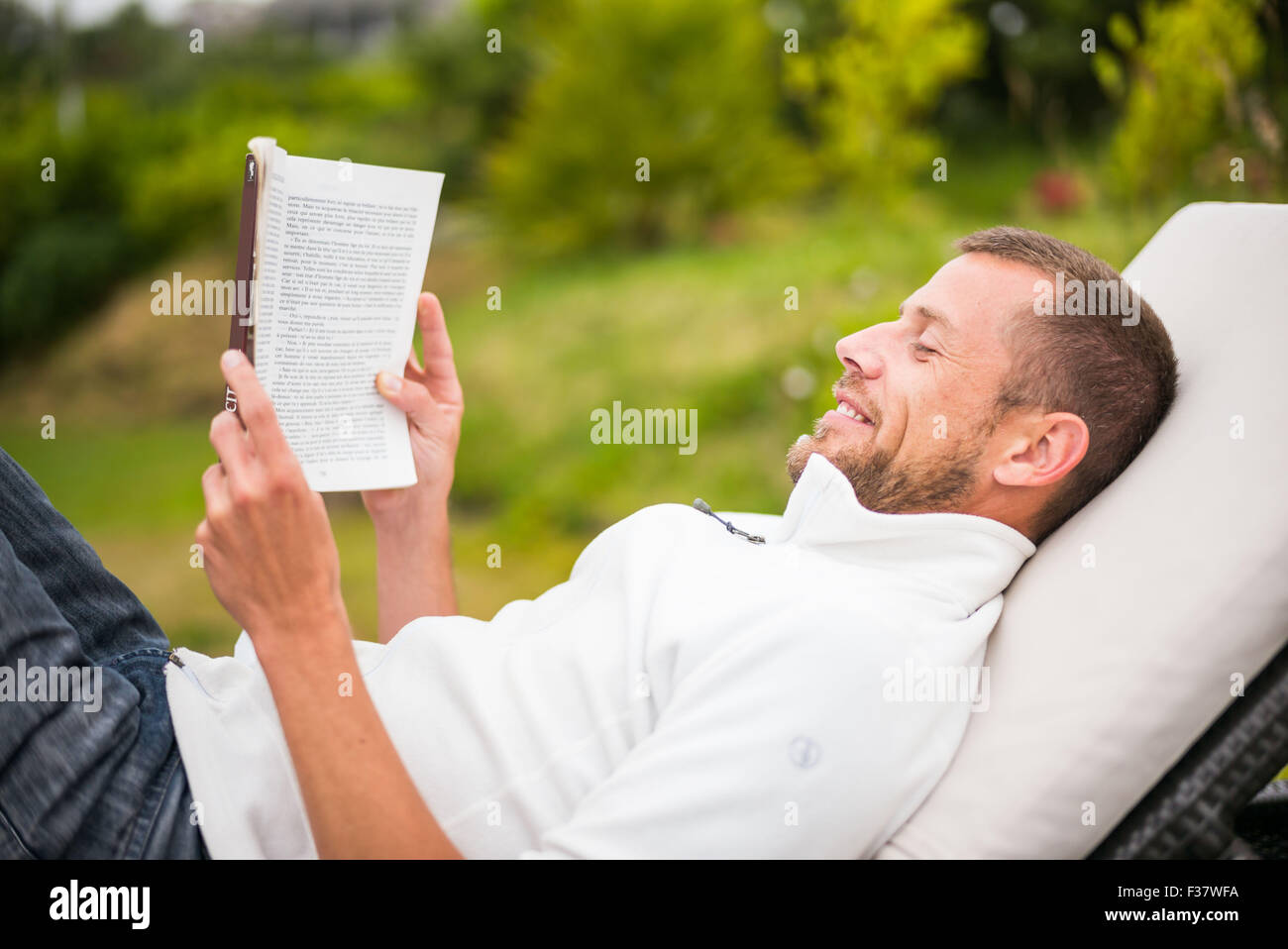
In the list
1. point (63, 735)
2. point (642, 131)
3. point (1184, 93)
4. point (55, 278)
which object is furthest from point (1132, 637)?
point (55, 278)

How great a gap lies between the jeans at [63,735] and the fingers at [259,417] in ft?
1.24

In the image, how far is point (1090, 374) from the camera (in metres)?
1.51

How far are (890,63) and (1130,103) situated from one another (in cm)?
138

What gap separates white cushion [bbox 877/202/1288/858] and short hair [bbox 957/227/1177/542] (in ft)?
0.25

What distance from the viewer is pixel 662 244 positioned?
7.72m

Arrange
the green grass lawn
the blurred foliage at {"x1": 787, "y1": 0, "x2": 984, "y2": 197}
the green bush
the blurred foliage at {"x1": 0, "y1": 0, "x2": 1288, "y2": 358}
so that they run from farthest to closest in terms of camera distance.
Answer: the green bush → the blurred foliage at {"x1": 0, "y1": 0, "x2": 1288, "y2": 358} → the blurred foliage at {"x1": 787, "y1": 0, "x2": 984, "y2": 197} → the green grass lawn

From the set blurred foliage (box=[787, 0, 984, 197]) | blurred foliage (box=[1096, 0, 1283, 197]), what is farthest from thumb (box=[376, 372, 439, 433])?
blurred foliage (box=[787, 0, 984, 197])

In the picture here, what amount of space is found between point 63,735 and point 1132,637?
1.31m

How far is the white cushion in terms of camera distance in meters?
1.22

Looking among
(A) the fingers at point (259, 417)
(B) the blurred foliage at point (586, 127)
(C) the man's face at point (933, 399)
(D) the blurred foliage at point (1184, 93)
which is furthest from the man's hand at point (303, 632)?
(B) the blurred foliage at point (586, 127)

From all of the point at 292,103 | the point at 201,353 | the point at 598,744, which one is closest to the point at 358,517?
the point at 201,353

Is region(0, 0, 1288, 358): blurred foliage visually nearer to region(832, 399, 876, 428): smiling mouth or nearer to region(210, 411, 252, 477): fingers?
region(832, 399, 876, 428): smiling mouth

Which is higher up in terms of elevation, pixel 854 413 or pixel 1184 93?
pixel 1184 93

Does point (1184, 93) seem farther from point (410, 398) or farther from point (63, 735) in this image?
point (63, 735)
